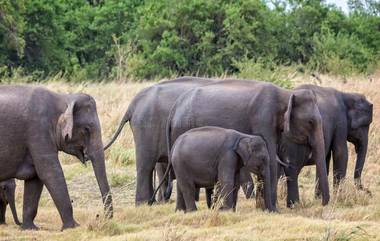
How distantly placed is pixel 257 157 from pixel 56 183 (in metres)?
2.34

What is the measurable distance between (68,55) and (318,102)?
26.2 metres

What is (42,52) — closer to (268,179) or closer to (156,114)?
(156,114)

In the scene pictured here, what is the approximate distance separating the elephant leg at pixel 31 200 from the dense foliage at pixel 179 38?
17966 mm

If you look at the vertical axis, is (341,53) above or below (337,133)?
below

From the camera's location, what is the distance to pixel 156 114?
14141mm

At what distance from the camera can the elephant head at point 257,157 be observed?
1180cm

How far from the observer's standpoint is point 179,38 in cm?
3494

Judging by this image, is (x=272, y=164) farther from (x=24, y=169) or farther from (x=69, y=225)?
(x=24, y=169)

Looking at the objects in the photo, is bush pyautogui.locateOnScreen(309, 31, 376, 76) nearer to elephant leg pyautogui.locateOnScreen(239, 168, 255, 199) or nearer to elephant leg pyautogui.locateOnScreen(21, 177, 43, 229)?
elephant leg pyautogui.locateOnScreen(239, 168, 255, 199)

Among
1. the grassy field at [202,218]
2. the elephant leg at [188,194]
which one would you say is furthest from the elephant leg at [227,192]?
the elephant leg at [188,194]

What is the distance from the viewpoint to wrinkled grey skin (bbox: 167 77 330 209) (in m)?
12.7

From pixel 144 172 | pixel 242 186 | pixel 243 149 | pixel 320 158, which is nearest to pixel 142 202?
pixel 144 172

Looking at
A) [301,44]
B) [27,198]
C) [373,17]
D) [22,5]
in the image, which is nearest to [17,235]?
[27,198]

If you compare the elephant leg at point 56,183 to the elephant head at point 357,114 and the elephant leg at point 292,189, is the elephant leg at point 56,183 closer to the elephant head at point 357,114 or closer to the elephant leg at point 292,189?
the elephant leg at point 292,189
